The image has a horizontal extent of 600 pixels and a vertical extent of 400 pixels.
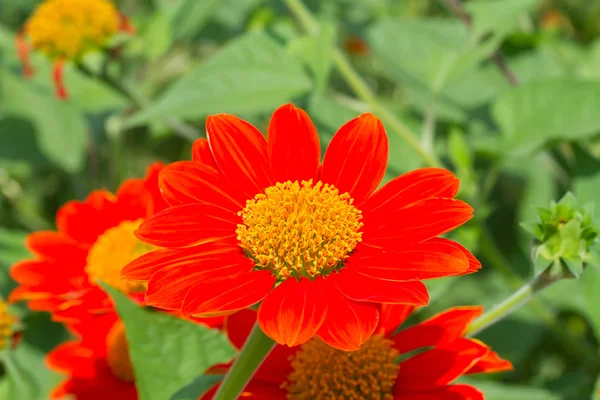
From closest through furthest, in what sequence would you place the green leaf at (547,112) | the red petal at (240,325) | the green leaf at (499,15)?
the red petal at (240,325) < the green leaf at (547,112) < the green leaf at (499,15)

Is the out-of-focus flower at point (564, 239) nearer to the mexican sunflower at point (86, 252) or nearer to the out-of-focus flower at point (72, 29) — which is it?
the mexican sunflower at point (86, 252)

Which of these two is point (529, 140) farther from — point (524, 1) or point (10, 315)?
point (10, 315)

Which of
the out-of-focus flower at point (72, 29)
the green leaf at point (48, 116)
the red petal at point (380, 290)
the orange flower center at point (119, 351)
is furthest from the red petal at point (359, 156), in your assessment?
the green leaf at point (48, 116)

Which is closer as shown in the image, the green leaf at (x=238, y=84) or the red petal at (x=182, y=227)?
the red petal at (x=182, y=227)

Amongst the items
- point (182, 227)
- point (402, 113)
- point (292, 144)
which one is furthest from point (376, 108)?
point (182, 227)

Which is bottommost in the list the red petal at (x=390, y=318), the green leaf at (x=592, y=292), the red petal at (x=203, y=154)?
the green leaf at (x=592, y=292)

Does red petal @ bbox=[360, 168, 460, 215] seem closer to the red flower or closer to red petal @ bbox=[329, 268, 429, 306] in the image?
red petal @ bbox=[329, 268, 429, 306]

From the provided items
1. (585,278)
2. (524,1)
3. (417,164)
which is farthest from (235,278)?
(524,1)
